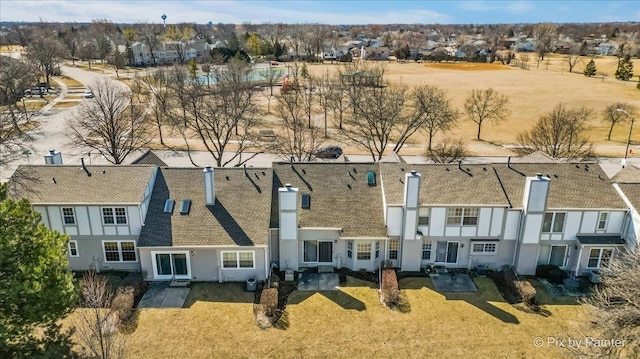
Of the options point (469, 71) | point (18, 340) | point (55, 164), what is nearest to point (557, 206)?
point (18, 340)

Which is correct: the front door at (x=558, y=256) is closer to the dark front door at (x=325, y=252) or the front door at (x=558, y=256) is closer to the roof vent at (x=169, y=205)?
the dark front door at (x=325, y=252)

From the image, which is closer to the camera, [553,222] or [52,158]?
[553,222]

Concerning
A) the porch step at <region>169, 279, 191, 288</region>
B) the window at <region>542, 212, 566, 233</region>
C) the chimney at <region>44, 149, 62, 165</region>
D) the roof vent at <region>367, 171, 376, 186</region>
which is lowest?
the porch step at <region>169, 279, 191, 288</region>

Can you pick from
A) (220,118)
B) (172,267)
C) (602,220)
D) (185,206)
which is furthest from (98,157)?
(602,220)

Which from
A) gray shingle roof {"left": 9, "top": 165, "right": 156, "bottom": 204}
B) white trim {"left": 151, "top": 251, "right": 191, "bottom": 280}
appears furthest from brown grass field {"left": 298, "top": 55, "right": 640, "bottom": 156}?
gray shingle roof {"left": 9, "top": 165, "right": 156, "bottom": 204}

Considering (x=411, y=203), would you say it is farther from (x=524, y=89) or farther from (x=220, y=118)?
(x=524, y=89)

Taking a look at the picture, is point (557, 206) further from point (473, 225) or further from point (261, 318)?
point (261, 318)

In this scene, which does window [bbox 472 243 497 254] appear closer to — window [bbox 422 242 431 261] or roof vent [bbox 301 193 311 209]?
window [bbox 422 242 431 261]

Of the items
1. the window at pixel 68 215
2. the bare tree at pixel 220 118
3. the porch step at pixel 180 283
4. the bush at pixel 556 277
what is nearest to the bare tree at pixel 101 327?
the porch step at pixel 180 283
